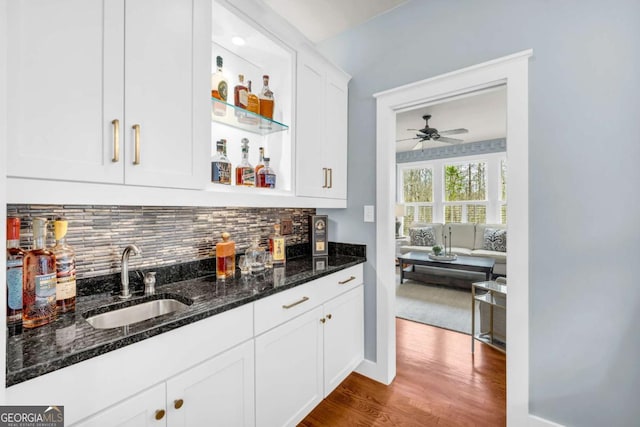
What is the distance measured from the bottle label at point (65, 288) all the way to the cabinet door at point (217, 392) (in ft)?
1.66

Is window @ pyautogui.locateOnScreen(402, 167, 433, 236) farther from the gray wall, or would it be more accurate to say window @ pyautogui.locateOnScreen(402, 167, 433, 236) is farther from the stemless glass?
the stemless glass

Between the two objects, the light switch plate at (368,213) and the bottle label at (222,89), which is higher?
the bottle label at (222,89)

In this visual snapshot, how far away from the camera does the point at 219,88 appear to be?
152 centimetres

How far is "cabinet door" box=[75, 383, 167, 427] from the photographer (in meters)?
0.82

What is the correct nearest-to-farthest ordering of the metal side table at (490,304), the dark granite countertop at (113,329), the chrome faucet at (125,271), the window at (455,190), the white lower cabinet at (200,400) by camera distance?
the dark granite countertop at (113,329), the white lower cabinet at (200,400), the chrome faucet at (125,271), the metal side table at (490,304), the window at (455,190)

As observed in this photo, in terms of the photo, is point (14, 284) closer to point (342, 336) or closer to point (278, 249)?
point (278, 249)

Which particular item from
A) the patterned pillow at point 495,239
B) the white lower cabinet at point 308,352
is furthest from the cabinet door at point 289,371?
the patterned pillow at point 495,239

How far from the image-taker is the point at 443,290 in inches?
171

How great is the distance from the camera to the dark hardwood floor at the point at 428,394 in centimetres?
173

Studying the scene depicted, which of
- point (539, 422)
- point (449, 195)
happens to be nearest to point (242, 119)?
point (539, 422)

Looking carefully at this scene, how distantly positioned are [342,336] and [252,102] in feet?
5.22

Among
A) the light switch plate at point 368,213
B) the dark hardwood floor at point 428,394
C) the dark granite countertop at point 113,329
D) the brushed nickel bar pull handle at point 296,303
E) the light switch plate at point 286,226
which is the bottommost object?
the dark hardwood floor at point 428,394

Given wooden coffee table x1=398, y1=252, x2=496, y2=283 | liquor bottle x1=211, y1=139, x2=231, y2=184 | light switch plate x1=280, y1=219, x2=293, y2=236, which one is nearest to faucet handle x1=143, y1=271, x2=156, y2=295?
liquor bottle x1=211, y1=139, x2=231, y2=184

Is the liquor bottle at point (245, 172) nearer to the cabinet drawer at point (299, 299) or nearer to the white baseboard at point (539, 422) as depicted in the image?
the cabinet drawer at point (299, 299)
